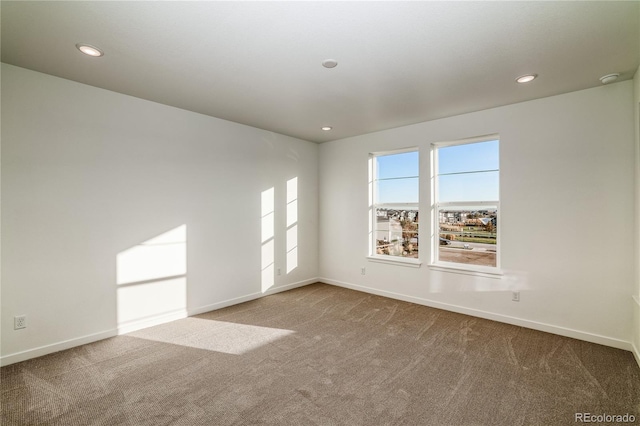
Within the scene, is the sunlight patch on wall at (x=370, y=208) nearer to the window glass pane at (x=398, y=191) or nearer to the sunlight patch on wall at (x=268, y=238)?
the window glass pane at (x=398, y=191)

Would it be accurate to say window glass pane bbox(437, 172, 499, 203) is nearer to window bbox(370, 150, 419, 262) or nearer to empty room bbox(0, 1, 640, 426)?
empty room bbox(0, 1, 640, 426)

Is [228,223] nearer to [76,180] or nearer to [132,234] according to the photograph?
[132,234]

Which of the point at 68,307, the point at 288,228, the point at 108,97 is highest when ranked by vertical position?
the point at 108,97

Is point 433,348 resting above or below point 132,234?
below

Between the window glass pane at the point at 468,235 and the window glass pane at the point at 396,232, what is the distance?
1.39ft

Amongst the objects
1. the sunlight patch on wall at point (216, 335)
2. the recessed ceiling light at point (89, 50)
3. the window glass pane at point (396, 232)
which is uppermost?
the recessed ceiling light at point (89, 50)

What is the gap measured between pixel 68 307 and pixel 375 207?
167 inches

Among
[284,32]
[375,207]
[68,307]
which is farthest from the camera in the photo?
[375,207]

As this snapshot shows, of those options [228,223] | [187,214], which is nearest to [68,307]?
[187,214]

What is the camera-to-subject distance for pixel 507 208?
Result: 3.65 meters

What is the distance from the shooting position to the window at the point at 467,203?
386 cm

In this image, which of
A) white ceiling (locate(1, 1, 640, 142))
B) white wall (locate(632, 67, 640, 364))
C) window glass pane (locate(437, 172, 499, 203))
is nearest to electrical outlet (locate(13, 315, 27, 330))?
white ceiling (locate(1, 1, 640, 142))

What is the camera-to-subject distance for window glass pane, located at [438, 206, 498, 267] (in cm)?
388

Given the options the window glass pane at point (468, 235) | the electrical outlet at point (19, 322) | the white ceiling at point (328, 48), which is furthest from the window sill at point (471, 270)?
the electrical outlet at point (19, 322)
